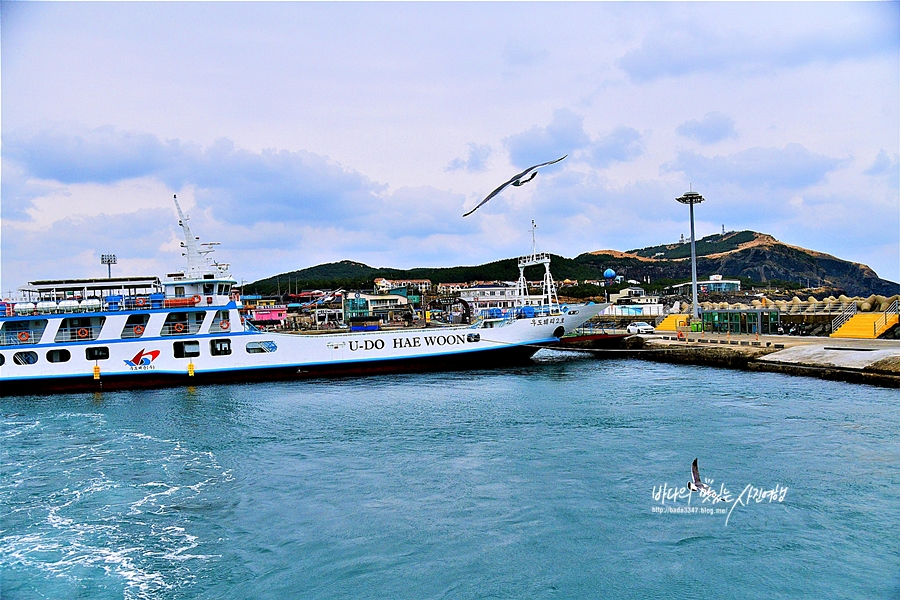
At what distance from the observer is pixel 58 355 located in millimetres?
32562

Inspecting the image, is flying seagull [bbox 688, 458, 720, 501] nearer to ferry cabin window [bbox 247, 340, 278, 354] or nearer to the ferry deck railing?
ferry cabin window [bbox 247, 340, 278, 354]

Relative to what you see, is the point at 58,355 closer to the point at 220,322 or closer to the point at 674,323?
the point at 220,322

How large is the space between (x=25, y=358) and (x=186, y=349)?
8457mm

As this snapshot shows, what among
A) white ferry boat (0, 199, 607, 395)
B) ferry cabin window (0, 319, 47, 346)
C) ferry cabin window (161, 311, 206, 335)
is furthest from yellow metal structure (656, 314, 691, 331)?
ferry cabin window (0, 319, 47, 346)

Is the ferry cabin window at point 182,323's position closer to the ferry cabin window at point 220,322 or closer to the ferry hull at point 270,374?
the ferry cabin window at point 220,322

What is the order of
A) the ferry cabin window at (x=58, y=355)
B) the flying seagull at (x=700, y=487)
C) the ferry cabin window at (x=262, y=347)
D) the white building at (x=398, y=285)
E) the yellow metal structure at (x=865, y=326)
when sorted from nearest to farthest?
the flying seagull at (x=700, y=487) < the ferry cabin window at (x=58, y=355) < the yellow metal structure at (x=865, y=326) < the ferry cabin window at (x=262, y=347) < the white building at (x=398, y=285)

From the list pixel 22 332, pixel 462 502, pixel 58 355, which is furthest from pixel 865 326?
pixel 22 332

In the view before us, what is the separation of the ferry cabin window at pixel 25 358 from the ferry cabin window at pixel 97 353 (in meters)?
2.75

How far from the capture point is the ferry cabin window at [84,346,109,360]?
32.8 metres

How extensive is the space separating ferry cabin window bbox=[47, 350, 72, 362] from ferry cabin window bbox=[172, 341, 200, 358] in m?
5.54

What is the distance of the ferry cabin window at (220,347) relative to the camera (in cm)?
3422

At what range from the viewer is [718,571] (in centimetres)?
952

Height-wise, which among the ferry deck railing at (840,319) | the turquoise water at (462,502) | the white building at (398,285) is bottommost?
the turquoise water at (462,502)

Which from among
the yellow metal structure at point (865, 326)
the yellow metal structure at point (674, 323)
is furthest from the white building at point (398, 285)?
the yellow metal structure at point (865, 326)
